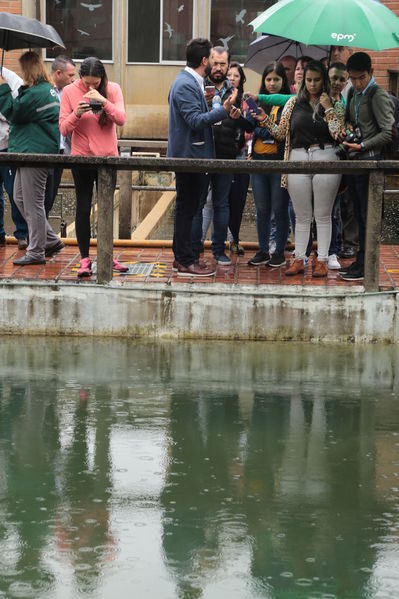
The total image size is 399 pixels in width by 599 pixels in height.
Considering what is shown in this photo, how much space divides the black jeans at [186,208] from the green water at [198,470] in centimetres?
89

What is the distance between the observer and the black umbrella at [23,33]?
8.84 meters

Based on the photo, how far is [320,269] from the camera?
333 inches

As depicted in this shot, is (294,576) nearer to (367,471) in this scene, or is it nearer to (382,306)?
(367,471)

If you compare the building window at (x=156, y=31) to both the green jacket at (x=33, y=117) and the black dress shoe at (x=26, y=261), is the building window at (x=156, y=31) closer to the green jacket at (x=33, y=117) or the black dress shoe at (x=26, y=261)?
the green jacket at (x=33, y=117)

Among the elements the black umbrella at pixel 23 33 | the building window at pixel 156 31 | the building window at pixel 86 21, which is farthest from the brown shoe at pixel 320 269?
the building window at pixel 86 21

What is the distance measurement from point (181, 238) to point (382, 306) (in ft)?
5.13

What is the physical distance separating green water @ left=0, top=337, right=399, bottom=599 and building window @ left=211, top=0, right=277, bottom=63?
12.1 m

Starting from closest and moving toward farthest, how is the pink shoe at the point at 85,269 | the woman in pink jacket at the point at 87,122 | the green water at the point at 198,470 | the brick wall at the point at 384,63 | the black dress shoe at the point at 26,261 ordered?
1. the green water at the point at 198,470
2. the woman in pink jacket at the point at 87,122
3. the pink shoe at the point at 85,269
4. the black dress shoe at the point at 26,261
5. the brick wall at the point at 384,63

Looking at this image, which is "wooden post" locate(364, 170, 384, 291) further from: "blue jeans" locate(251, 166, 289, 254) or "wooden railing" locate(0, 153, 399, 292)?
"blue jeans" locate(251, 166, 289, 254)

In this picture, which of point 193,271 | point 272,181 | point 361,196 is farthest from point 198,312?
point 361,196

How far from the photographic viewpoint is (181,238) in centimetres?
842

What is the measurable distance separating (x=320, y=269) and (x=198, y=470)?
337 cm

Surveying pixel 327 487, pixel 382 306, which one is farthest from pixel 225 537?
pixel 382 306

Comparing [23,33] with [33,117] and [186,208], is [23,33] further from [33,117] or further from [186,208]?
[186,208]
